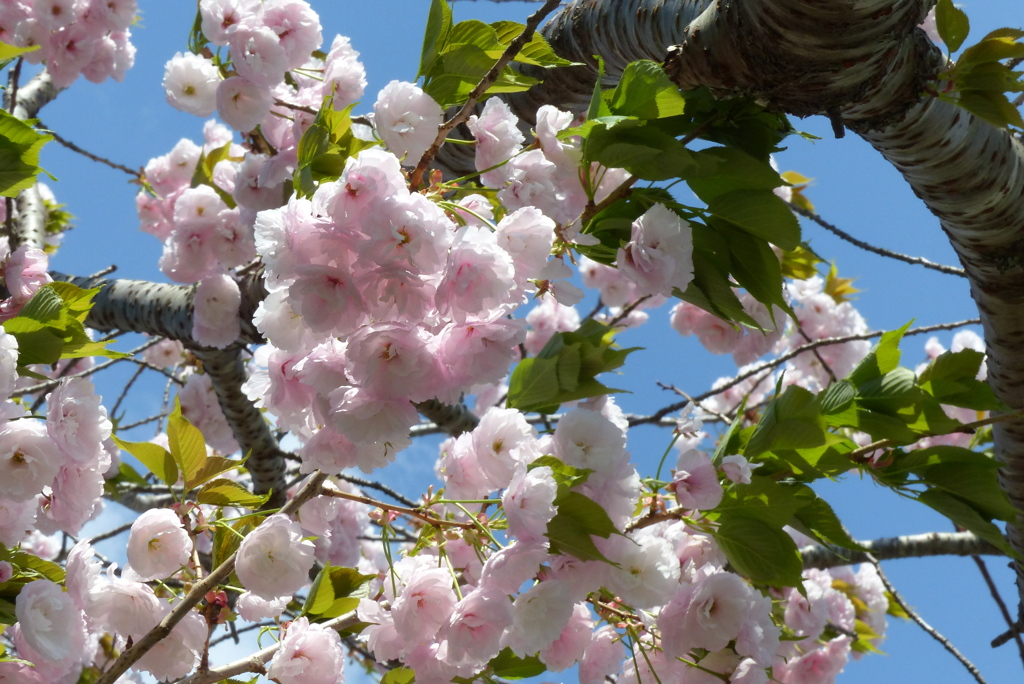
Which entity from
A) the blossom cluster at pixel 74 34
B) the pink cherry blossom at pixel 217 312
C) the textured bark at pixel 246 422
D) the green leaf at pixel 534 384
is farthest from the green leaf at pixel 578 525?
the blossom cluster at pixel 74 34

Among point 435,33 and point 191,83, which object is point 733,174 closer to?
point 435,33

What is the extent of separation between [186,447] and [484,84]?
0.71m

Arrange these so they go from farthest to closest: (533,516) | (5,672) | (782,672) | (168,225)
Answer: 1. (168,225)
2. (782,672)
3. (5,672)
4. (533,516)

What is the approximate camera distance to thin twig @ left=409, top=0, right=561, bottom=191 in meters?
0.83

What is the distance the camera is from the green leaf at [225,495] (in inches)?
44.3

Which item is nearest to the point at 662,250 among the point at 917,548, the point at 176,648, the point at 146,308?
the point at 176,648

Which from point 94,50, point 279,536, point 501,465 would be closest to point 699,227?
point 501,465

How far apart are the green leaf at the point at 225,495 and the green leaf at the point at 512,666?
0.44 m

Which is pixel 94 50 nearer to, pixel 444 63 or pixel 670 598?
pixel 444 63

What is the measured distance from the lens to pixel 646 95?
0.88 m

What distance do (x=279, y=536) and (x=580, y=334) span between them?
0.50 meters

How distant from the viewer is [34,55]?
2.00 m

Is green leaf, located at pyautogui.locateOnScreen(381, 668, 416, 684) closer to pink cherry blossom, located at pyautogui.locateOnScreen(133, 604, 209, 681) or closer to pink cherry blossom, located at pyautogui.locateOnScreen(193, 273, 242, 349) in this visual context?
pink cherry blossom, located at pyautogui.locateOnScreen(133, 604, 209, 681)

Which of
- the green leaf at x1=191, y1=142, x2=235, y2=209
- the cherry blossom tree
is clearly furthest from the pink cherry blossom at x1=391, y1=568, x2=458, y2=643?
the green leaf at x1=191, y1=142, x2=235, y2=209
